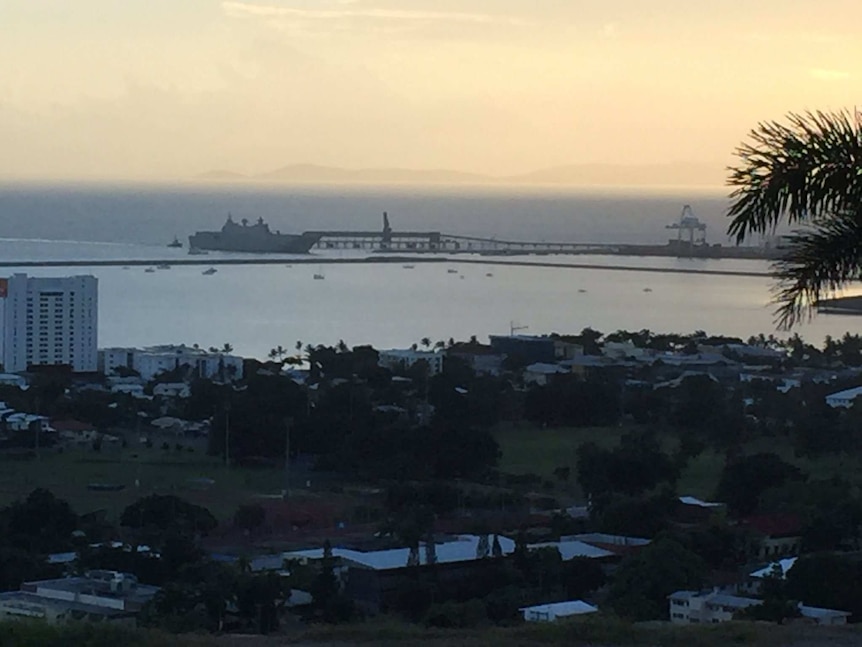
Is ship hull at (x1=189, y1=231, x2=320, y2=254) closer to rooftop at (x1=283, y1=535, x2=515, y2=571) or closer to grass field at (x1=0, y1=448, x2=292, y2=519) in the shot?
grass field at (x1=0, y1=448, x2=292, y2=519)

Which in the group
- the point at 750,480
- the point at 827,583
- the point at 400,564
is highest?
the point at 827,583

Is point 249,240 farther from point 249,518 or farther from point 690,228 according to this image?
point 249,518

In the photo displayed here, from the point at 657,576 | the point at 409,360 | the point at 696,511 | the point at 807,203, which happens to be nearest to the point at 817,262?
the point at 807,203

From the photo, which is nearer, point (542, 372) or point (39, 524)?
point (39, 524)

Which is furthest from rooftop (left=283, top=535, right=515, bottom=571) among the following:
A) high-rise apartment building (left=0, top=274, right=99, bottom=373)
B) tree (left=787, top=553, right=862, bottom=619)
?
high-rise apartment building (left=0, top=274, right=99, bottom=373)

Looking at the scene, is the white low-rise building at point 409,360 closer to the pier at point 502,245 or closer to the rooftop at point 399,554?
the rooftop at point 399,554

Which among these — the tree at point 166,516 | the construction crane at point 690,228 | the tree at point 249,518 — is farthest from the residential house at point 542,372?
the construction crane at point 690,228

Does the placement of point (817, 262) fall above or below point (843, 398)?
above

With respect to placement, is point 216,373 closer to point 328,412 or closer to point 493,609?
point 328,412
